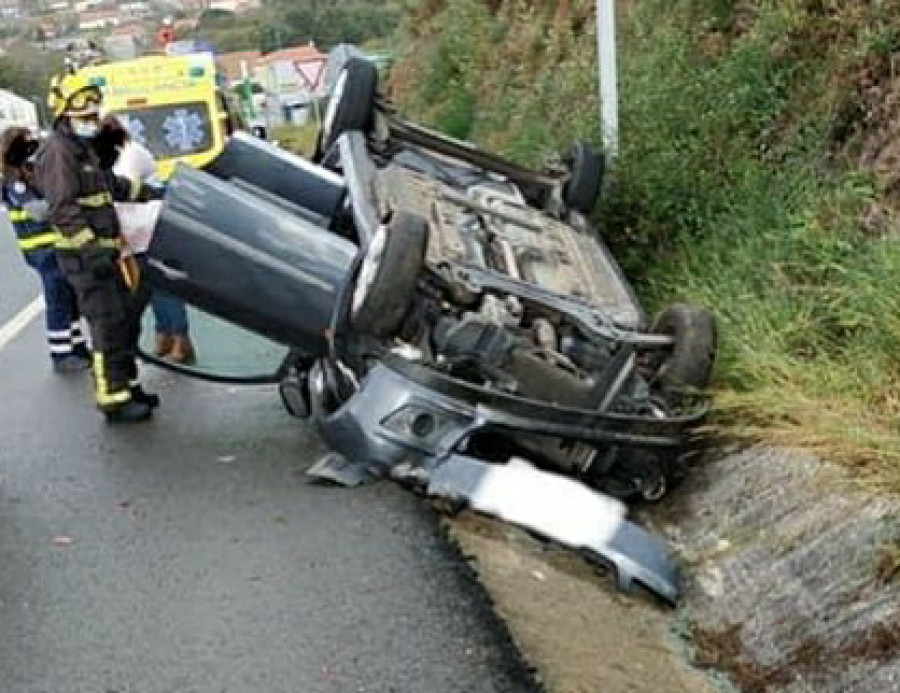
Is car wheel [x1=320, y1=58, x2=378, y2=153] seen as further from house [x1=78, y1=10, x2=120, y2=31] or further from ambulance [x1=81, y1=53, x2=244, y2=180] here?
house [x1=78, y1=10, x2=120, y2=31]

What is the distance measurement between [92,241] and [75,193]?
9.1 inches

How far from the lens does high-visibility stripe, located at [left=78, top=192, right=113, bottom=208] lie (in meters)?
6.75

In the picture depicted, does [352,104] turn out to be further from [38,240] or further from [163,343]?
[38,240]

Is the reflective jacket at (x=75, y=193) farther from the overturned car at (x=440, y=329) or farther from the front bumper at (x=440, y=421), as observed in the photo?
the front bumper at (x=440, y=421)

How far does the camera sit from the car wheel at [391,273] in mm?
4996

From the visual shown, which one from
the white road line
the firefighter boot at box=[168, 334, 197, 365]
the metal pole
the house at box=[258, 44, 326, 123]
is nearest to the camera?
the firefighter boot at box=[168, 334, 197, 365]

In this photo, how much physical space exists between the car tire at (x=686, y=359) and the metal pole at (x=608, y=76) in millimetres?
2814

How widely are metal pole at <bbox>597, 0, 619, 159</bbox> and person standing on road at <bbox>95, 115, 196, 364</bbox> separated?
249cm

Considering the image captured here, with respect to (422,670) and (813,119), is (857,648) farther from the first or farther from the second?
(813,119)

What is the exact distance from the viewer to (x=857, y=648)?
11.6 feet

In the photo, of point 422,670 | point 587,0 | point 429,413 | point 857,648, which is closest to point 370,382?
point 429,413

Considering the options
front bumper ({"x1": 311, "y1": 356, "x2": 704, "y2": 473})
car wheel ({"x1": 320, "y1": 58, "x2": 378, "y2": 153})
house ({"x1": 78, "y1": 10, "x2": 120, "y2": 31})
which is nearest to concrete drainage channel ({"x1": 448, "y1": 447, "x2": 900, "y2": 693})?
front bumper ({"x1": 311, "y1": 356, "x2": 704, "y2": 473})

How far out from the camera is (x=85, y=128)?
6.82 m

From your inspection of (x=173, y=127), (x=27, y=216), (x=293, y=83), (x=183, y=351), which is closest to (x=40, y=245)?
(x=27, y=216)
